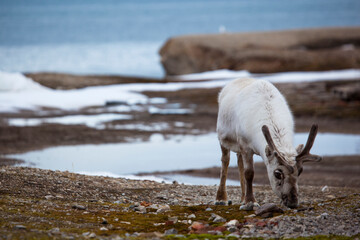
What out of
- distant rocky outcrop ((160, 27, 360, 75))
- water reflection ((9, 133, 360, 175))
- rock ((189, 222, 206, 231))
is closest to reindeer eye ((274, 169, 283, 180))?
rock ((189, 222, 206, 231))

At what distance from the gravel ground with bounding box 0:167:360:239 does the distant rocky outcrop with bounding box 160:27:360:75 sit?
2819 cm

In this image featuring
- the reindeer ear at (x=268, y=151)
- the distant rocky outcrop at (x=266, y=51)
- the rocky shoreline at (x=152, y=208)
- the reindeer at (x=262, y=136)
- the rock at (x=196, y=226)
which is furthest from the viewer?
the distant rocky outcrop at (x=266, y=51)

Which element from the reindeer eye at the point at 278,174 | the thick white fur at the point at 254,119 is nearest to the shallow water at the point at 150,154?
the thick white fur at the point at 254,119

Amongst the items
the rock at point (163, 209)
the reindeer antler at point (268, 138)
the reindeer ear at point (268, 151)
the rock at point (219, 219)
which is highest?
the reindeer antler at point (268, 138)

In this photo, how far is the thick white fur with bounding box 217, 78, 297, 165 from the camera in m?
8.96

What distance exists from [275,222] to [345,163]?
34.6 feet

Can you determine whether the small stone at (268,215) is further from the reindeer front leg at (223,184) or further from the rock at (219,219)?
the reindeer front leg at (223,184)

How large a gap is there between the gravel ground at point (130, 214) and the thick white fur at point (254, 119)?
987 mm

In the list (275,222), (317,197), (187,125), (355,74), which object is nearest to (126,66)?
(355,74)

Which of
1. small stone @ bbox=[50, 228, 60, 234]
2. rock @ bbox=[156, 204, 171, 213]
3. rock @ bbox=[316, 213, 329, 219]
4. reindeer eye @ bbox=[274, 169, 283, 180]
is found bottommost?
rock @ bbox=[156, 204, 171, 213]

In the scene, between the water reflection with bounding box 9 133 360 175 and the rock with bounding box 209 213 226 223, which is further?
the water reflection with bounding box 9 133 360 175

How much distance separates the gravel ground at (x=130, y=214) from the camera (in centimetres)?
778

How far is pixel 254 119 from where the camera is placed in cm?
950

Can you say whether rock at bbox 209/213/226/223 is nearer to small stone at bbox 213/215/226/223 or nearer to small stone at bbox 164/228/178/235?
small stone at bbox 213/215/226/223
